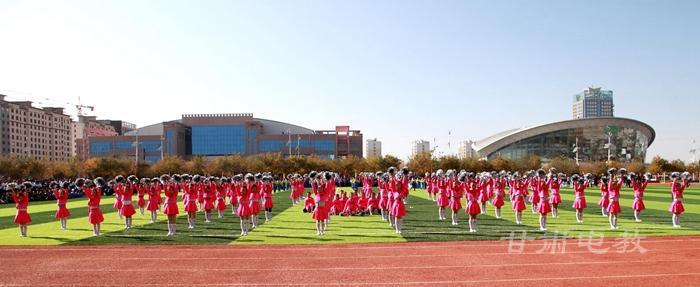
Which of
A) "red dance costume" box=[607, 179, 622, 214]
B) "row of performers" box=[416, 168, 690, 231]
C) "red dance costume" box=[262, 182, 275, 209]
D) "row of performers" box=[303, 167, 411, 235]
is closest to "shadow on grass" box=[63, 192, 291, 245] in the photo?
"red dance costume" box=[262, 182, 275, 209]

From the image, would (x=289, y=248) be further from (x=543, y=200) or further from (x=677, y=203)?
(x=677, y=203)

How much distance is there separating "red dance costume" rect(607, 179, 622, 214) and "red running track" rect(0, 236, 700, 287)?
2.75 m

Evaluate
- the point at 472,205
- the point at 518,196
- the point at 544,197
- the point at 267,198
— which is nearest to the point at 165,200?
the point at 267,198

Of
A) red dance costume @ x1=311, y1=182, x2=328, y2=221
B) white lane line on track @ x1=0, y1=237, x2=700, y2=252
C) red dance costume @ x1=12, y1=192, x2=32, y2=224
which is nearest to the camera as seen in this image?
white lane line on track @ x1=0, y1=237, x2=700, y2=252

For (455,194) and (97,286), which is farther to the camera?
(455,194)

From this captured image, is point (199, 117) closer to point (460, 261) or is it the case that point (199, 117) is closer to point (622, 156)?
point (622, 156)

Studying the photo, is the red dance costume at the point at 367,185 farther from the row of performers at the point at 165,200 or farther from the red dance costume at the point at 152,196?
the red dance costume at the point at 152,196

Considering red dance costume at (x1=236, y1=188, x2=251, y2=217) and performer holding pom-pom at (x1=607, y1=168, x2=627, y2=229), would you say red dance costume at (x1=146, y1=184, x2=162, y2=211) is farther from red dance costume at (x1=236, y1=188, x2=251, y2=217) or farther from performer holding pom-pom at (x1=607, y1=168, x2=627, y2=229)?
performer holding pom-pom at (x1=607, y1=168, x2=627, y2=229)

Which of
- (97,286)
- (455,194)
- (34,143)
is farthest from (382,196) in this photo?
(34,143)

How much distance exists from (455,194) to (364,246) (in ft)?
21.0

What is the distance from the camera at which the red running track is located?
10602mm

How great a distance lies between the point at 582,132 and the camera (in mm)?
114875

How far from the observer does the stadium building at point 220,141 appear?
11138 centimetres

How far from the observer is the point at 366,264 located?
39.8ft
